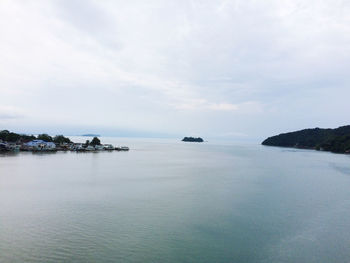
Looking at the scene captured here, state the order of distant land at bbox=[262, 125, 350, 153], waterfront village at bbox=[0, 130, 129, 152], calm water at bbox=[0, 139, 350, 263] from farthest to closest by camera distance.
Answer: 1. distant land at bbox=[262, 125, 350, 153]
2. waterfront village at bbox=[0, 130, 129, 152]
3. calm water at bbox=[0, 139, 350, 263]

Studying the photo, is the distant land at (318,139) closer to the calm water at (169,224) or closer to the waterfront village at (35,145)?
the waterfront village at (35,145)

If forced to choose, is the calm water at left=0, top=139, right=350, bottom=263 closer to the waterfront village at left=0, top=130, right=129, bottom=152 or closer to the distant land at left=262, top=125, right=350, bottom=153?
the waterfront village at left=0, top=130, right=129, bottom=152

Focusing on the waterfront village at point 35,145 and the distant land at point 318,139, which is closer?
the waterfront village at point 35,145

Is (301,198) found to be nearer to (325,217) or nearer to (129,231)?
(325,217)

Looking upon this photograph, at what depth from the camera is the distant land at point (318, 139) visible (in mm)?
80025

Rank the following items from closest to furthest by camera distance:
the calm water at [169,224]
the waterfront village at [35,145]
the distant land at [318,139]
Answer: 1. the calm water at [169,224]
2. the waterfront village at [35,145]
3. the distant land at [318,139]

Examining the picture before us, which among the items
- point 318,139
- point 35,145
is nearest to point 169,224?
point 35,145

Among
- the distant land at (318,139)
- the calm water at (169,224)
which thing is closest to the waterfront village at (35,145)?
the calm water at (169,224)

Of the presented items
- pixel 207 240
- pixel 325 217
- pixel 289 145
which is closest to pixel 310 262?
pixel 207 240

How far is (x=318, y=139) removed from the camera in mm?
108250

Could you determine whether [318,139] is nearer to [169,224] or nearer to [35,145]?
[35,145]

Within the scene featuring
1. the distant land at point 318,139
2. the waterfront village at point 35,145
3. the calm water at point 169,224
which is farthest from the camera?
the distant land at point 318,139

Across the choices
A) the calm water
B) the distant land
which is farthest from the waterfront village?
the distant land

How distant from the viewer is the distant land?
80025 millimetres
